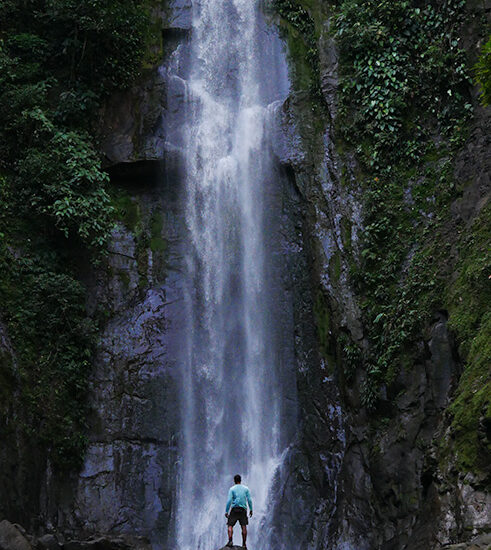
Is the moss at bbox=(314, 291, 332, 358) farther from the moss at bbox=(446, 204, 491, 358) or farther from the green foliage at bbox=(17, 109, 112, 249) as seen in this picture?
the green foliage at bbox=(17, 109, 112, 249)

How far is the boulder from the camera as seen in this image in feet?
28.2

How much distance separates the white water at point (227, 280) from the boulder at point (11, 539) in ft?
13.3

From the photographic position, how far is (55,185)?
1342 cm

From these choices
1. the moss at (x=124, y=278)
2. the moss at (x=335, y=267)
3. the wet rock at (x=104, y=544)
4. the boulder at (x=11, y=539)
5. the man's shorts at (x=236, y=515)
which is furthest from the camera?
the moss at (x=124, y=278)

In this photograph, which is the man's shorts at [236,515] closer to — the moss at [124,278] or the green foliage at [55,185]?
the green foliage at [55,185]

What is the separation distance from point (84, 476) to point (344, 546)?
17.1ft

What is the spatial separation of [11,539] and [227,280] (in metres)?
7.54

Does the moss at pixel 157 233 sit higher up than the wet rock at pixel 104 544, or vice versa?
the moss at pixel 157 233

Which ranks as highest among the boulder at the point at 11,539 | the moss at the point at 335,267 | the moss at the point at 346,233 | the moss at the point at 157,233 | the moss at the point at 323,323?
the moss at the point at 157,233

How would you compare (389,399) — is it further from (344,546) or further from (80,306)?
(80,306)

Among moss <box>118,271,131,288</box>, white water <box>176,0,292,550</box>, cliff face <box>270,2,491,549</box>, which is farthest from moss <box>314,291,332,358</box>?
moss <box>118,271,131,288</box>

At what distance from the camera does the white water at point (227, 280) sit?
12.8 meters

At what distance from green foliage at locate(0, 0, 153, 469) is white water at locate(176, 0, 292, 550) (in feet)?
6.93

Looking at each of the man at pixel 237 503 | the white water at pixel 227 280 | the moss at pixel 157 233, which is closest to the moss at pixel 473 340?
the man at pixel 237 503
